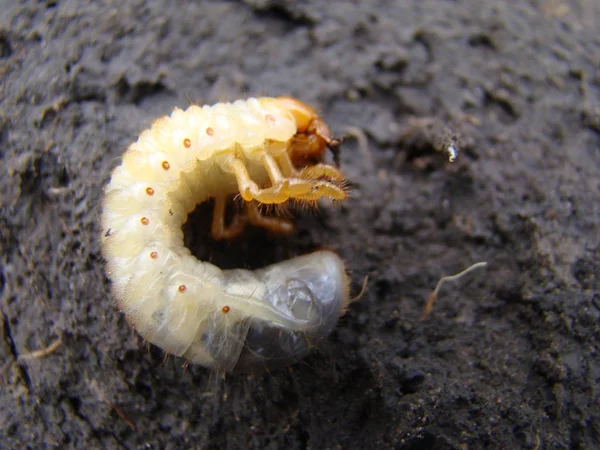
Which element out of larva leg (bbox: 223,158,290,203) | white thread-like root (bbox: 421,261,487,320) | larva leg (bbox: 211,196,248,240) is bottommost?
white thread-like root (bbox: 421,261,487,320)

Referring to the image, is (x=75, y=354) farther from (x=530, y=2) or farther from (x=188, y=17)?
(x=530, y=2)

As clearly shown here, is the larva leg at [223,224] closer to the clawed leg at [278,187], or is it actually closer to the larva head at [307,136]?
the clawed leg at [278,187]

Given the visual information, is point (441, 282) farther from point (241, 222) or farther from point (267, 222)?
point (241, 222)

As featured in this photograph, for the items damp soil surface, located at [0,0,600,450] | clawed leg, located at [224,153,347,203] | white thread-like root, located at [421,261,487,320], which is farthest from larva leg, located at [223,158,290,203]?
white thread-like root, located at [421,261,487,320]

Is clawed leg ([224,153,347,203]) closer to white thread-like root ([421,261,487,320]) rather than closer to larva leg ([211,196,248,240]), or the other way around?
larva leg ([211,196,248,240])

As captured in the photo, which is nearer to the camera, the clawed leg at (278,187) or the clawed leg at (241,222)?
the clawed leg at (278,187)

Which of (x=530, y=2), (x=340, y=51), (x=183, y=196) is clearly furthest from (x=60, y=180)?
(x=530, y=2)

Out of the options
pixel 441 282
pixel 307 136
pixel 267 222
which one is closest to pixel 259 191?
pixel 267 222

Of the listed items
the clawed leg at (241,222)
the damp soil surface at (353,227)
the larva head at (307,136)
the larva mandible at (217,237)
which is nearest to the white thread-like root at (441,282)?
the damp soil surface at (353,227)
